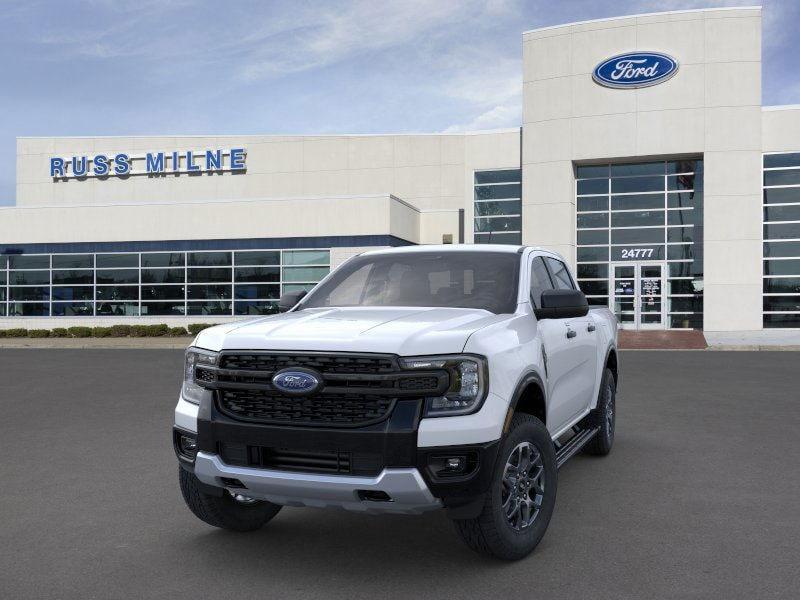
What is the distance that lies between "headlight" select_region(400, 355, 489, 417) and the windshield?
1064mm

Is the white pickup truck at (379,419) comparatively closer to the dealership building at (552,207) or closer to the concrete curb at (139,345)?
the concrete curb at (139,345)

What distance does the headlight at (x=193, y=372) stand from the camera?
14.6 feet

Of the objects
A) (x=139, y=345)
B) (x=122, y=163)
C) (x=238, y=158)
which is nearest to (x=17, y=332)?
(x=139, y=345)

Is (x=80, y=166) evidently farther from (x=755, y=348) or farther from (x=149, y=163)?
(x=755, y=348)

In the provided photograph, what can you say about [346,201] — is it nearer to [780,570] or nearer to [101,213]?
[101,213]

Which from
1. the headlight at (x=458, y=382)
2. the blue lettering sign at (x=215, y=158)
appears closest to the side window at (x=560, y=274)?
the headlight at (x=458, y=382)

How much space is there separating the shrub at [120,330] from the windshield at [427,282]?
92.9 feet

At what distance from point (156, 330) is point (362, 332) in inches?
1165

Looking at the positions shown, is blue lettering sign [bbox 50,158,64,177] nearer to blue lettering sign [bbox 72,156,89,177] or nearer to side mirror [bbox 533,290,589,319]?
blue lettering sign [bbox 72,156,89,177]

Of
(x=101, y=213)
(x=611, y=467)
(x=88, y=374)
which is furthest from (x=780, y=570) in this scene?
(x=101, y=213)

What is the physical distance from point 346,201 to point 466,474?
98.1 feet

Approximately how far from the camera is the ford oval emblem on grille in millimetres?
4059

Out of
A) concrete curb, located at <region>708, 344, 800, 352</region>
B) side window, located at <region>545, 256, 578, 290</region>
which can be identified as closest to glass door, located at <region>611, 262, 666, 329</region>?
concrete curb, located at <region>708, 344, 800, 352</region>

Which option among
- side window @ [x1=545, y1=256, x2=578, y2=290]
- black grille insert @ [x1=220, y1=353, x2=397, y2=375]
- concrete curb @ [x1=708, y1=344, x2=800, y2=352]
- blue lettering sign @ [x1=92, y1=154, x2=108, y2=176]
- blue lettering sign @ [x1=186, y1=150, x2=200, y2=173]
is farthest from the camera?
blue lettering sign @ [x1=92, y1=154, x2=108, y2=176]
